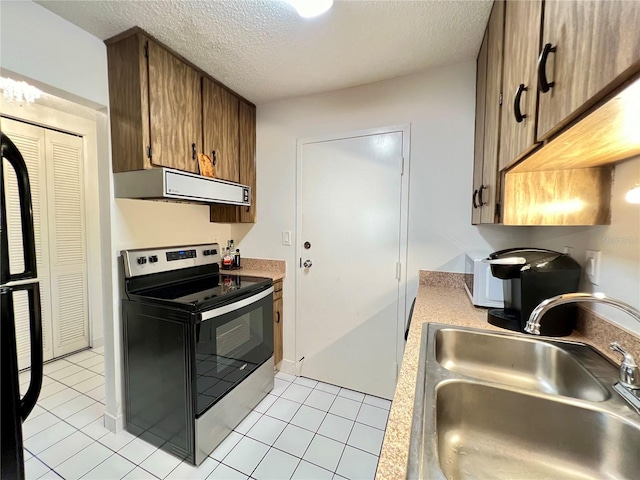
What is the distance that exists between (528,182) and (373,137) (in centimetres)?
114

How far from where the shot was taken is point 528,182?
1.11 m

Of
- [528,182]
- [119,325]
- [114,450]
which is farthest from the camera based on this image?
[119,325]

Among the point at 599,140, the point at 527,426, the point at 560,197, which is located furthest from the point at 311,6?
the point at 527,426

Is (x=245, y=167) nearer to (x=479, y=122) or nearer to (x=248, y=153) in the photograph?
(x=248, y=153)

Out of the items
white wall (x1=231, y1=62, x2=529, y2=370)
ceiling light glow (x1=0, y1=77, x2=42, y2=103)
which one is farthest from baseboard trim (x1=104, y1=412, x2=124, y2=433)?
ceiling light glow (x1=0, y1=77, x2=42, y2=103)

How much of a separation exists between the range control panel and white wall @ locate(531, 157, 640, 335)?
88.6 inches

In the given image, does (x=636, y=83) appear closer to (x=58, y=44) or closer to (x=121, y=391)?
(x=58, y=44)

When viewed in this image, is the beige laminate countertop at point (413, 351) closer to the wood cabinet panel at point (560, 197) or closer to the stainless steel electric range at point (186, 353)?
the wood cabinet panel at point (560, 197)

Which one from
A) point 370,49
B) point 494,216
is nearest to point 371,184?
point 370,49

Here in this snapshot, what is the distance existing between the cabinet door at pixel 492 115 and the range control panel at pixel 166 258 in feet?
6.48

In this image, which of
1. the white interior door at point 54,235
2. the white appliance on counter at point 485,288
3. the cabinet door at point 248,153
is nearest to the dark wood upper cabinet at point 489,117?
the white appliance on counter at point 485,288

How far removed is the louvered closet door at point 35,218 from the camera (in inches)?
87.0

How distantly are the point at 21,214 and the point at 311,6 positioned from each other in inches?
54.3

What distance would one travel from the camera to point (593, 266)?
3.33ft
